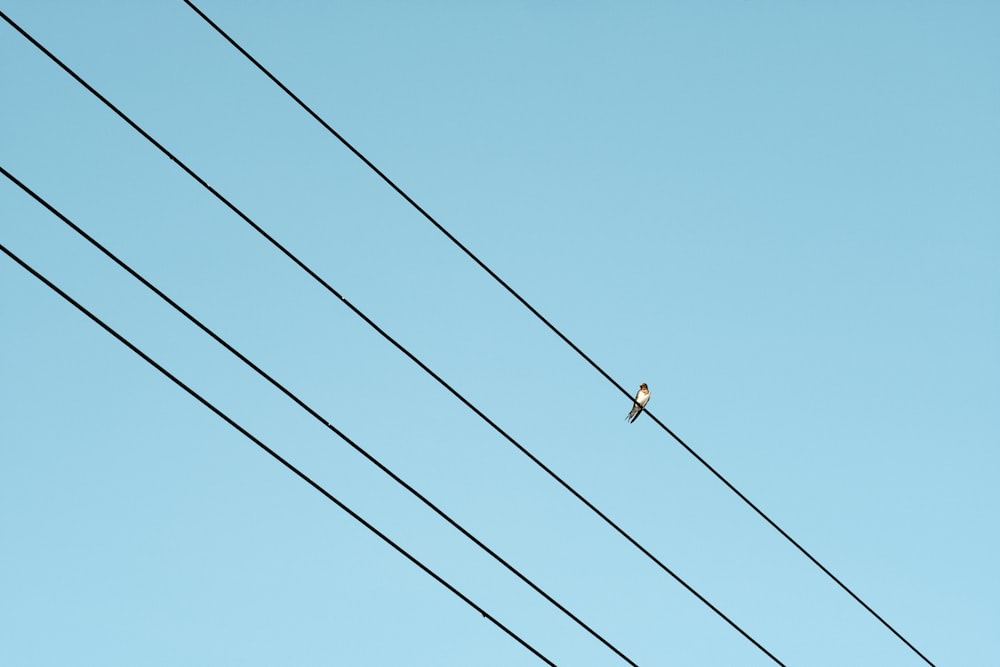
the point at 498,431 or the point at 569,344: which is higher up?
the point at 569,344

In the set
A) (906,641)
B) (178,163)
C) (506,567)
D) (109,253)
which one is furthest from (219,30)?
(906,641)

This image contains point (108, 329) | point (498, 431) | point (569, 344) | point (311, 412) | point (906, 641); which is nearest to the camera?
point (108, 329)

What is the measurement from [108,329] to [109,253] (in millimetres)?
459

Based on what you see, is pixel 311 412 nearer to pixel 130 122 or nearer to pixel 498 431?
pixel 498 431

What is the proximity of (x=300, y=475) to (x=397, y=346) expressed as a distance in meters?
1.23

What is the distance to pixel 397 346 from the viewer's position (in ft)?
29.5

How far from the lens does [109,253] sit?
7949 mm

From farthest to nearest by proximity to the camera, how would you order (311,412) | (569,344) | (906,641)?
(906,641) → (569,344) → (311,412)

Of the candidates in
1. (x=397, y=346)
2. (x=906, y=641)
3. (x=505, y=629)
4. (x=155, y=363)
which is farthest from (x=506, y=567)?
(x=906, y=641)

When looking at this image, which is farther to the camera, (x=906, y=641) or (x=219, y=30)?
(x=906, y=641)

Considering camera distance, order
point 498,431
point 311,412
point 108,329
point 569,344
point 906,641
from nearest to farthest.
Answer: point 108,329
point 311,412
point 498,431
point 569,344
point 906,641

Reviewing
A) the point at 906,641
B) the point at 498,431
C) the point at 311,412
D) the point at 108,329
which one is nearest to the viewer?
the point at 108,329

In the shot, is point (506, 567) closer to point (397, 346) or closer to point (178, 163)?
point (397, 346)

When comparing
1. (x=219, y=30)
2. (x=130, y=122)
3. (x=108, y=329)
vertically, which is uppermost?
(x=219, y=30)
